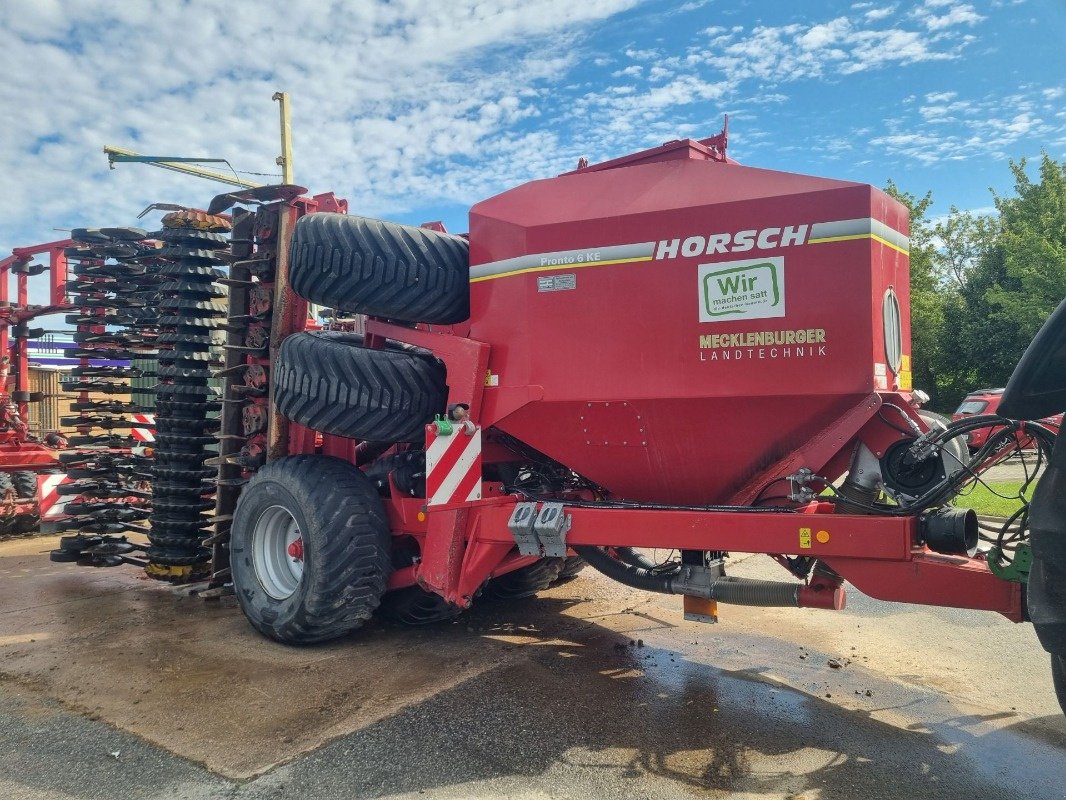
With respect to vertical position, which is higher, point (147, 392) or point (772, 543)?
point (147, 392)

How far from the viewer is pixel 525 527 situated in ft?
13.9

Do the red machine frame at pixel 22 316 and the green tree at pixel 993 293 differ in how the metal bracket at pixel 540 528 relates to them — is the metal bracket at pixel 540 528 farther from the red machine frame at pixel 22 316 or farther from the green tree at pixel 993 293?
the green tree at pixel 993 293

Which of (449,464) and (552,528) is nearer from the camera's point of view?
(552,528)

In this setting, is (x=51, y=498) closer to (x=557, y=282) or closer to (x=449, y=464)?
(x=449, y=464)

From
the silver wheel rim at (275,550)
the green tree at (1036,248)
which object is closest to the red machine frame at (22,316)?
the silver wheel rim at (275,550)

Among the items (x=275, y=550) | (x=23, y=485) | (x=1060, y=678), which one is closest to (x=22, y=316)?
(x=23, y=485)

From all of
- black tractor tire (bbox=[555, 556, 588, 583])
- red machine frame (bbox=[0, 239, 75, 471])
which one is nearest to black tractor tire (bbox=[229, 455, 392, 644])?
black tractor tire (bbox=[555, 556, 588, 583])

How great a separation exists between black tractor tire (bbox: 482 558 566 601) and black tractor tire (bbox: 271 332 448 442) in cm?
161

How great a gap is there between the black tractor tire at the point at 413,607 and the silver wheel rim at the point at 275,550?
61 centimetres

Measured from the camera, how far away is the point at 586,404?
168 inches

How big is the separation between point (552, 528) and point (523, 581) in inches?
79.2

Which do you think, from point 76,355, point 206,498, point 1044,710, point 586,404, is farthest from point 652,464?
point 76,355

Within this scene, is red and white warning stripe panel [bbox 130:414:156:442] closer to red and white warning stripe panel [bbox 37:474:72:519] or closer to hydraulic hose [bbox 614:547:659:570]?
red and white warning stripe panel [bbox 37:474:72:519]

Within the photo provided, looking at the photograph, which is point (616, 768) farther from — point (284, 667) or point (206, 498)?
point (206, 498)
